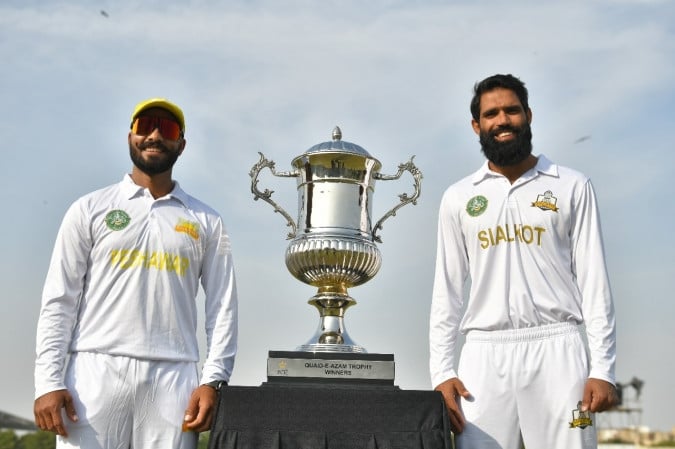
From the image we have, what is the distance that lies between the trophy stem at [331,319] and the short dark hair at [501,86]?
1.40 m

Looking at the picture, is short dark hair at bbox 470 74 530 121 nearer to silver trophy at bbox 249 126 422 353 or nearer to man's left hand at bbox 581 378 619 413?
man's left hand at bbox 581 378 619 413

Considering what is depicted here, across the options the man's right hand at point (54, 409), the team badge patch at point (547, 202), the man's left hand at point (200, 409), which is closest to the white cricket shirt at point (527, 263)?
the team badge patch at point (547, 202)

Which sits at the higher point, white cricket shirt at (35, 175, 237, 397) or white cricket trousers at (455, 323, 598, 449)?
white cricket shirt at (35, 175, 237, 397)

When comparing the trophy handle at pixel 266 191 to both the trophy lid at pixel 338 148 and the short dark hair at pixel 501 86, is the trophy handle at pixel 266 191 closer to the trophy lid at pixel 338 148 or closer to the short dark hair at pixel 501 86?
the trophy lid at pixel 338 148

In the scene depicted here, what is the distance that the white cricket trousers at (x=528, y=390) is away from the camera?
267cm

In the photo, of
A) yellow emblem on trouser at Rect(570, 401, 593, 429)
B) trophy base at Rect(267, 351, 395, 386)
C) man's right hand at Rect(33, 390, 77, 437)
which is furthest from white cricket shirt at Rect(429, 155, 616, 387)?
man's right hand at Rect(33, 390, 77, 437)

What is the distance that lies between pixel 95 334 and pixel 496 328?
4.52 feet

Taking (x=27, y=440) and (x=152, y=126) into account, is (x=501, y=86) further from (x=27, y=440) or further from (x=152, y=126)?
(x=27, y=440)

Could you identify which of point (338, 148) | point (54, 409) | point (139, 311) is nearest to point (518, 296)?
point (139, 311)

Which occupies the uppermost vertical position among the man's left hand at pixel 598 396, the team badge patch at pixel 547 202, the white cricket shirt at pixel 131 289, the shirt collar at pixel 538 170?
the shirt collar at pixel 538 170

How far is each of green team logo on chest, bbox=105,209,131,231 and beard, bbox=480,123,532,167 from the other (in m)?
1.32

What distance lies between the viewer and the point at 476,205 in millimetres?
2922

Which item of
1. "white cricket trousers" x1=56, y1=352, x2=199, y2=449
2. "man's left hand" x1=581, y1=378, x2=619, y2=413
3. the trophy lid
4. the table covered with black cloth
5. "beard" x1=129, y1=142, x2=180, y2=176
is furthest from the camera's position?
the trophy lid

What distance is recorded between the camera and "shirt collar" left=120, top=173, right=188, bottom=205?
9.84 feet
